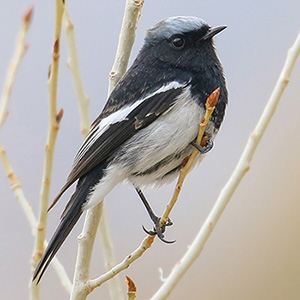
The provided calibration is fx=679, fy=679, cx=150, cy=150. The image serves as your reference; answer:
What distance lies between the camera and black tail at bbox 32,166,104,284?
2.27m

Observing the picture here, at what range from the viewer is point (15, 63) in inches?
85.8

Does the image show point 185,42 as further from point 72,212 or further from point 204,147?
→ point 72,212

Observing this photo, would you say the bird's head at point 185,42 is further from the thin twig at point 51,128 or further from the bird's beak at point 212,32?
the thin twig at point 51,128

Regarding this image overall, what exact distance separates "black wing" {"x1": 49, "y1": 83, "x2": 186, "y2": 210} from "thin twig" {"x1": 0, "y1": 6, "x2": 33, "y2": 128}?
36cm

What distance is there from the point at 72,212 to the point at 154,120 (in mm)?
447

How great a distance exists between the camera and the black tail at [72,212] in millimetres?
2270

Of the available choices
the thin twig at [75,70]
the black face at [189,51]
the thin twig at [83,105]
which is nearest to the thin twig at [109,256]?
the thin twig at [83,105]

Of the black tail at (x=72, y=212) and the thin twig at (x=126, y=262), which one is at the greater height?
the thin twig at (x=126, y=262)

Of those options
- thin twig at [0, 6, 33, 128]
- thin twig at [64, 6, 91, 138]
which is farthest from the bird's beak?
thin twig at [0, 6, 33, 128]

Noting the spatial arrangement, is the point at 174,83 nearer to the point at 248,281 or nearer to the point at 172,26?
the point at 172,26

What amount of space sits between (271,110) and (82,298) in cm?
83

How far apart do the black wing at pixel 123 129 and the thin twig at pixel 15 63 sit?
1.18ft

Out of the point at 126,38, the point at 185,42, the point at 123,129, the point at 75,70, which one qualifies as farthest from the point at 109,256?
the point at 185,42

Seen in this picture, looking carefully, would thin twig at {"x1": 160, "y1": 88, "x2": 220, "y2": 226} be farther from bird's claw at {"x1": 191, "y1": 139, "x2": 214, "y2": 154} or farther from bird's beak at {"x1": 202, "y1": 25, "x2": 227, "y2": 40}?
bird's beak at {"x1": 202, "y1": 25, "x2": 227, "y2": 40}
